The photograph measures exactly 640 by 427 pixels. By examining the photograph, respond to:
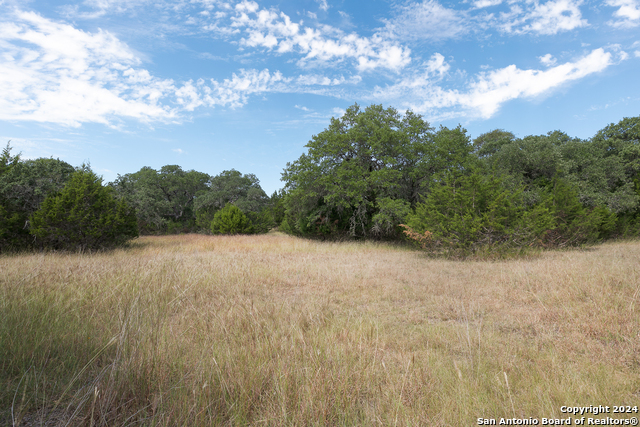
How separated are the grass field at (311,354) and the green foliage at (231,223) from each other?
754 inches

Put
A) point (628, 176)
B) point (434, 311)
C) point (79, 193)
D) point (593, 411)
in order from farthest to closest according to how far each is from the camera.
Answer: point (628, 176) → point (79, 193) → point (434, 311) → point (593, 411)

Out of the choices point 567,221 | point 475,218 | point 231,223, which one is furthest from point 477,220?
point 231,223

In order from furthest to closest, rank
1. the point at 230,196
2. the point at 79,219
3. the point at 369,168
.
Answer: the point at 230,196
the point at 369,168
the point at 79,219

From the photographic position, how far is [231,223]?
24.8 metres

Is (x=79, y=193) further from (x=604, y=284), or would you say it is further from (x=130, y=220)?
(x=604, y=284)

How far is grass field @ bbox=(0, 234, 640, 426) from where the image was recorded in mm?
1983

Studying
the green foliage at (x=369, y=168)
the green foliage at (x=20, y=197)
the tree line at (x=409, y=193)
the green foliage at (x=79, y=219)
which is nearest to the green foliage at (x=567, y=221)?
the tree line at (x=409, y=193)

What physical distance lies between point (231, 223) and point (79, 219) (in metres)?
13.0

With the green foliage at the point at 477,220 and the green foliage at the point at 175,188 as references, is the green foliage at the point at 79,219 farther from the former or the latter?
the green foliage at the point at 175,188

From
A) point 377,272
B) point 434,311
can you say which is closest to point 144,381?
point 434,311

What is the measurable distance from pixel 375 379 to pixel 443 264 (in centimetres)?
781

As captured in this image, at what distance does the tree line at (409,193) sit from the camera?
10797 mm

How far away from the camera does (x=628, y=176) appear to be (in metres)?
19.3

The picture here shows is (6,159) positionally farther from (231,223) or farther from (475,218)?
(475,218)
